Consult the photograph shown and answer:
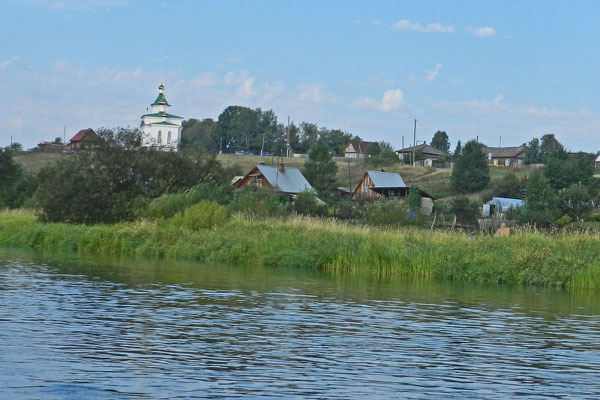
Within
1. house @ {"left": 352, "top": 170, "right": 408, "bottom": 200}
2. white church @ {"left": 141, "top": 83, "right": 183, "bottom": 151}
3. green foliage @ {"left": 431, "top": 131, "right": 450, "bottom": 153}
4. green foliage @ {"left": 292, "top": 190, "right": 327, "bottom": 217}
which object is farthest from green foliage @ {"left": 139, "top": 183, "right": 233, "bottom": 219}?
green foliage @ {"left": 431, "top": 131, "right": 450, "bottom": 153}

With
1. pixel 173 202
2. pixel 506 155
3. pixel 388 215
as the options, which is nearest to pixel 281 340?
pixel 173 202

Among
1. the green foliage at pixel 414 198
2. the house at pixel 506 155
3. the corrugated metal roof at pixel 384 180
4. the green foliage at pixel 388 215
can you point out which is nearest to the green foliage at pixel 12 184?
the green foliage at pixel 388 215

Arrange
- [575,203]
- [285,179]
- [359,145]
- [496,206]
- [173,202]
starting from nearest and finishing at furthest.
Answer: [173,202] < [575,203] < [496,206] < [285,179] < [359,145]

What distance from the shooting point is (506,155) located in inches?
6245

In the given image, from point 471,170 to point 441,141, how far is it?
87144 millimetres

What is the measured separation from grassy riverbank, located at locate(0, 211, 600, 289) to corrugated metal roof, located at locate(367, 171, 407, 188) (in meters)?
58.2

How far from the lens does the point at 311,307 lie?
1873cm

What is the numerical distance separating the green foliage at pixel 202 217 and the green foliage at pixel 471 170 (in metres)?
61.2

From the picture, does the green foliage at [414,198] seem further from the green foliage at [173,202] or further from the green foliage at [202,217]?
the green foliage at [202,217]

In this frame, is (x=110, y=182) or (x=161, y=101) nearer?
(x=110, y=182)

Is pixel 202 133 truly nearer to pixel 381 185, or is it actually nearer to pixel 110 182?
pixel 381 185

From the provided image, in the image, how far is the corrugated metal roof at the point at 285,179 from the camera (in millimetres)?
86000

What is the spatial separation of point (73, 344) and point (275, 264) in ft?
66.1

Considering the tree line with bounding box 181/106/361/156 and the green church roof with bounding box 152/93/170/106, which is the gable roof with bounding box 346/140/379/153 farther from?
the green church roof with bounding box 152/93/170/106
